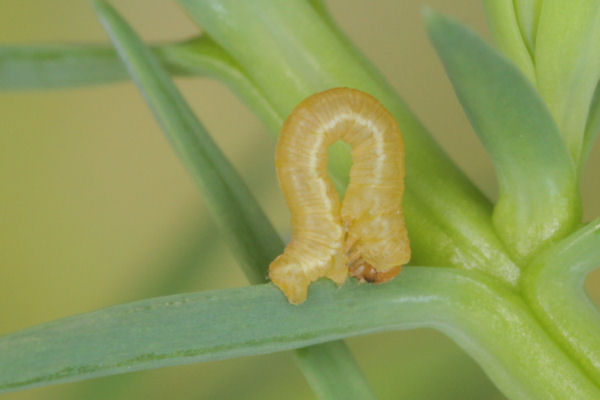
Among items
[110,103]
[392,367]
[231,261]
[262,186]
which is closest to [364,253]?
[392,367]

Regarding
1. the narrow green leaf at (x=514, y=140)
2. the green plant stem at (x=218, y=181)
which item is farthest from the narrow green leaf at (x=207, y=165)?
the narrow green leaf at (x=514, y=140)

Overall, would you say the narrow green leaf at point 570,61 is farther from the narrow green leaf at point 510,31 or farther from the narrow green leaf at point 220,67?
the narrow green leaf at point 220,67

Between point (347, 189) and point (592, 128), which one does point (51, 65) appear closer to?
point (347, 189)

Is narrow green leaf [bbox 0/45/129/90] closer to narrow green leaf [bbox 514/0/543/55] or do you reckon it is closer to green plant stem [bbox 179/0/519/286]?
green plant stem [bbox 179/0/519/286]

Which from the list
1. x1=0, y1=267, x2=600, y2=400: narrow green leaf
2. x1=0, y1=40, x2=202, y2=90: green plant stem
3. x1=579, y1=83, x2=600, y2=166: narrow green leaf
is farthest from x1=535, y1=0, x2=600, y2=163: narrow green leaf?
x1=0, y1=40, x2=202, y2=90: green plant stem

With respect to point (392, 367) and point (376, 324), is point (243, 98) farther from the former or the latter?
point (392, 367)

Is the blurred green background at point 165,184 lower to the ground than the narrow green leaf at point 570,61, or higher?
lower

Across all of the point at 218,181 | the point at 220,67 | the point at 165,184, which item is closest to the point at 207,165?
the point at 218,181
